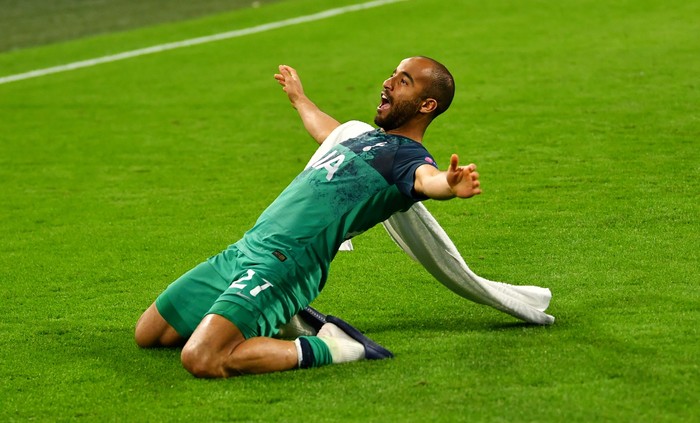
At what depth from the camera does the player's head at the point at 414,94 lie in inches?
224

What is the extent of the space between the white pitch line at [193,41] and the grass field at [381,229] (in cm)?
31

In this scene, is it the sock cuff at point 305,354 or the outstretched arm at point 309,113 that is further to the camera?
the outstretched arm at point 309,113

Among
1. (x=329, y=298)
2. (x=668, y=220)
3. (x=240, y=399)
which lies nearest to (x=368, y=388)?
(x=240, y=399)

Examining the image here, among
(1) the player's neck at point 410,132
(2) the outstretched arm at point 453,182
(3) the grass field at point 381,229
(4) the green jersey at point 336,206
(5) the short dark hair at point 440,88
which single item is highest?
(5) the short dark hair at point 440,88

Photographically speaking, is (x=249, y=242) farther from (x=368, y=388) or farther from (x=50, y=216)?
(x=50, y=216)

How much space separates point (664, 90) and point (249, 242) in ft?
20.5

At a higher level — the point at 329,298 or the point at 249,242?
the point at 249,242

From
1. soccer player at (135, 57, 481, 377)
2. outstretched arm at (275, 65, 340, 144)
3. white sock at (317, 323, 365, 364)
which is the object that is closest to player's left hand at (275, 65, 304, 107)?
outstretched arm at (275, 65, 340, 144)

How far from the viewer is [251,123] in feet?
36.7

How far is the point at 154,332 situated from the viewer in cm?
585

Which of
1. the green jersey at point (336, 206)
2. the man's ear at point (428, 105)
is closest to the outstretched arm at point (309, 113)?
the green jersey at point (336, 206)

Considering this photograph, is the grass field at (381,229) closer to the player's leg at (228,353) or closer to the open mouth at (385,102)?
the player's leg at (228,353)

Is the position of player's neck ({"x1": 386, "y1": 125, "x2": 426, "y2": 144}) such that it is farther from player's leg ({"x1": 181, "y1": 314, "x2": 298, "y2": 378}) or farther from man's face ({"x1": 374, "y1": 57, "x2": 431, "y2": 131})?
player's leg ({"x1": 181, "y1": 314, "x2": 298, "y2": 378})

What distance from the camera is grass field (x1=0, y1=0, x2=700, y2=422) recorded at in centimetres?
512
